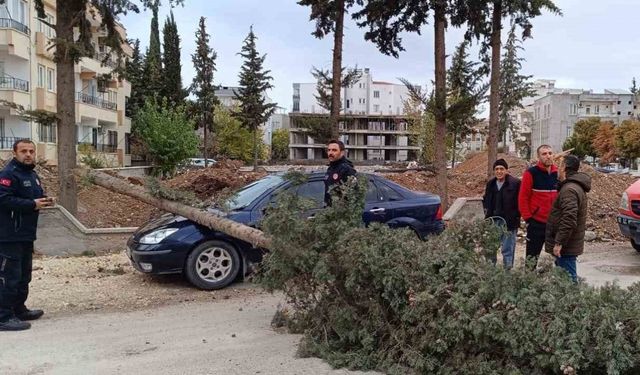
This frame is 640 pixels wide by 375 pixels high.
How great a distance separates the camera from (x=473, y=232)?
191 inches

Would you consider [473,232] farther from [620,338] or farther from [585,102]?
[585,102]

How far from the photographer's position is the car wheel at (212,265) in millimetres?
7711

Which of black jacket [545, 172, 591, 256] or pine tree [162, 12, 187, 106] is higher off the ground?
pine tree [162, 12, 187, 106]

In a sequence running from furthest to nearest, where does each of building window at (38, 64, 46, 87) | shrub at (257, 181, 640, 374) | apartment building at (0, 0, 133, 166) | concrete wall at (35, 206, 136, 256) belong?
1. building window at (38, 64, 46, 87)
2. apartment building at (0, 0, 133, 166)
3. concrete wall at (35, 206, 136, 256)
4. shrub at (257, 181, 640, 374)

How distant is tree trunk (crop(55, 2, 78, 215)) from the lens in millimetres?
12625

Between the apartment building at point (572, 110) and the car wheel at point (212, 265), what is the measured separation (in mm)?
106098

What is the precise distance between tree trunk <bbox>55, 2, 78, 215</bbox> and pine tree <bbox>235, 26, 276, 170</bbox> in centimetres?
4063

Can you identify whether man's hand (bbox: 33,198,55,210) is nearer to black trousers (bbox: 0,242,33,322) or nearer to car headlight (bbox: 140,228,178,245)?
black trousers (bbox: 0,242,33,322)

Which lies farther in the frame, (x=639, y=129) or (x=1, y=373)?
(x=639, y=129)

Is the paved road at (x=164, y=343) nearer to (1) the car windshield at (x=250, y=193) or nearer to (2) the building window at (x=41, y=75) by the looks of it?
(1) the car windshield at (x=250, y=193)

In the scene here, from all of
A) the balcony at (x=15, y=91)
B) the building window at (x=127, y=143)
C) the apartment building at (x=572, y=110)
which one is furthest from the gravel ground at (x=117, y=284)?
the apartment building at (x=572, y=110)

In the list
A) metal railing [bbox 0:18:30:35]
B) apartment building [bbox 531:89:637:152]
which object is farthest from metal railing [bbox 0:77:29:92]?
apartment building [bbox 531:89:637:152]

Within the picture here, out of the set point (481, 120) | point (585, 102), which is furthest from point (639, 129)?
point (585, 102)

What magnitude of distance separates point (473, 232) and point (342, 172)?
2.10 m
